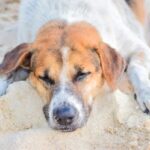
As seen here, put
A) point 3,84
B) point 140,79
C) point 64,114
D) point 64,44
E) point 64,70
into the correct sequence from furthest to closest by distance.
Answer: point 3,84, point 140,79, point 64,44, point 64,70, point 64,114

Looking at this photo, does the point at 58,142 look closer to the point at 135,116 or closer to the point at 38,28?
the point at 135,116

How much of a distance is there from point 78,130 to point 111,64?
0.60m

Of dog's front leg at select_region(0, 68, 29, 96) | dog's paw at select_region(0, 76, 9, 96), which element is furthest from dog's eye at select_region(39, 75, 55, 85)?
dog's paw at select_region(0, 76, 9, 96)

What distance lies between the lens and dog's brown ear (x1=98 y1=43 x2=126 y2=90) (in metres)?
4.12

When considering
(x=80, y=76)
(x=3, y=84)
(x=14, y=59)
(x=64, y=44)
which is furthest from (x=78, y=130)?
(x=3, y=84)

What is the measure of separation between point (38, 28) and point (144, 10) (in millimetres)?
1351

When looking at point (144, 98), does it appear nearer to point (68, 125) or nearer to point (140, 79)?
point (140, 79)

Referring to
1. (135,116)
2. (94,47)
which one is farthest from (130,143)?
(94,47)

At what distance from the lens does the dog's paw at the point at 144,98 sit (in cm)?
402

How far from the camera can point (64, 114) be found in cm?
372

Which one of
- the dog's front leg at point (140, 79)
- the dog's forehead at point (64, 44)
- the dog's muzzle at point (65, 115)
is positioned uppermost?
the dog's forehead at point (64, 44)

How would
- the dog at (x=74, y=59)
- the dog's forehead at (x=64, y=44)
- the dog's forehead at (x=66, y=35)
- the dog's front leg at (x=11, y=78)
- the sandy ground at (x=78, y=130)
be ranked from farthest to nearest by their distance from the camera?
1. the dog's front leg at (x=11, y=78)
2. the dog's forehead at (x=66, y=35)
3. the dog's forehead at (x=64, y=44)
4. the dog at (x=74, y=59)
5. the sandy ground at (x=78, y=130)

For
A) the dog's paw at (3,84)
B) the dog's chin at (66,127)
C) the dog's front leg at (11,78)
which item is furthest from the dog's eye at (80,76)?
the dog's paw at (3,84)

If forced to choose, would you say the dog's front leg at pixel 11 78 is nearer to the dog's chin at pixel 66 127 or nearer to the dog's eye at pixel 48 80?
the dog's eye at pixel 48 80
